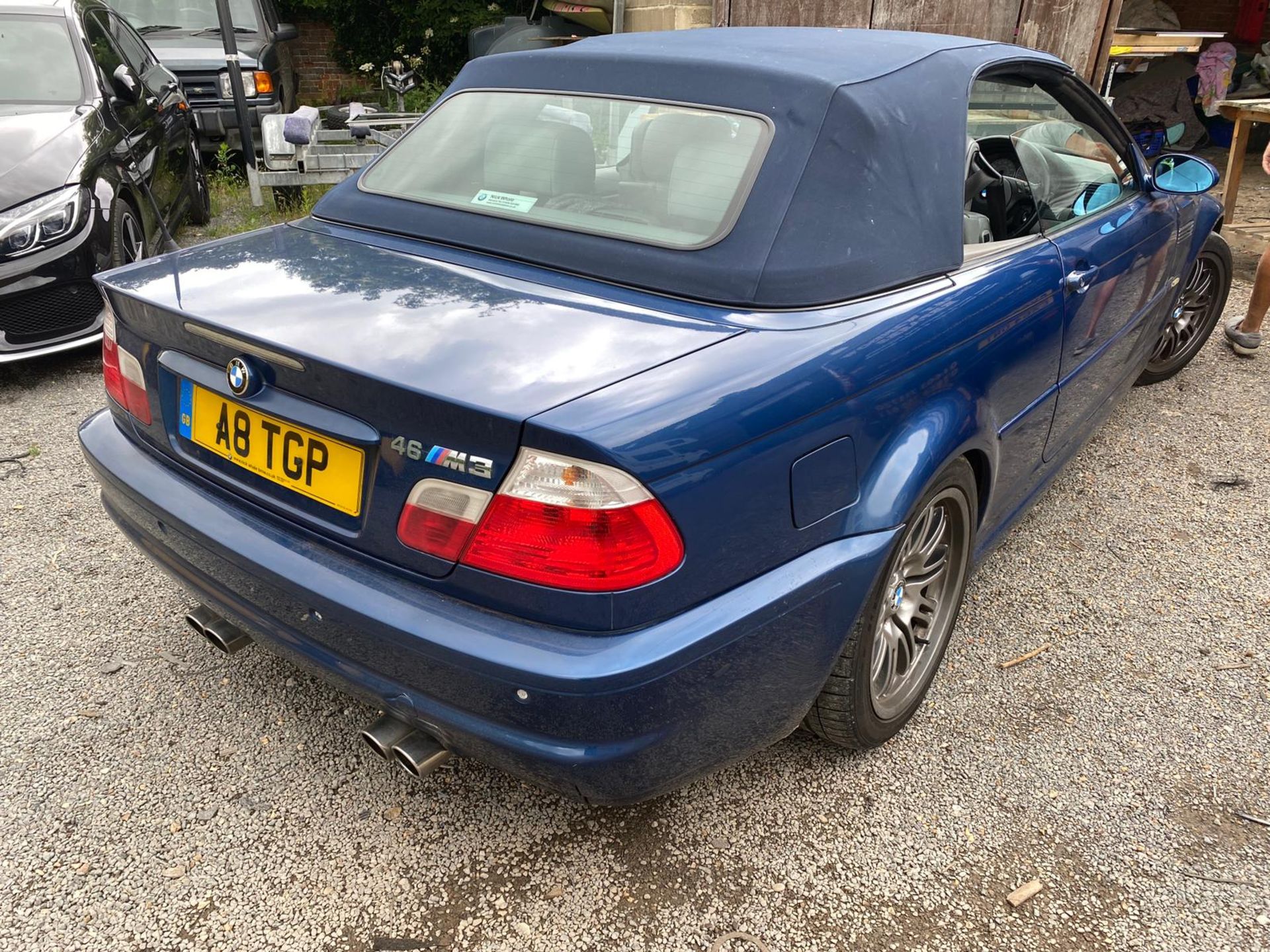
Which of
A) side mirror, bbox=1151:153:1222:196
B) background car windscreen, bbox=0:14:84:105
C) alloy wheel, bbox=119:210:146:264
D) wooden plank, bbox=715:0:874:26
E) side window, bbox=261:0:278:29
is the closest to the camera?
side mirror, bbox=1151:153:1222:196

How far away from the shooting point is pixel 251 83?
26.9ft

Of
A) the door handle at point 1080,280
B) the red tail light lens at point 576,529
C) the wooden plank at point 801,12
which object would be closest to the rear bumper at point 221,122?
the wooden plank at point 801,12

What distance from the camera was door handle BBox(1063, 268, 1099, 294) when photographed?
255 cm

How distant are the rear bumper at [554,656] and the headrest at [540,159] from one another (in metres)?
1.01

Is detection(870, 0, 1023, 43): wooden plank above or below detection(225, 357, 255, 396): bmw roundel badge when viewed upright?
above

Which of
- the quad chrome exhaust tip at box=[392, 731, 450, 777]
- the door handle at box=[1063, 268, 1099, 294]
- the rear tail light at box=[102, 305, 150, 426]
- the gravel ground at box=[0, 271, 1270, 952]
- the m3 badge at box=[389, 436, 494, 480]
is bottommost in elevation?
the gravel ground at box=[0, 271, 1270, 952]

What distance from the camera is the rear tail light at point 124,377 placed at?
212 centimetres

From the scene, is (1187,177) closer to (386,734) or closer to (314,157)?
(386,734)

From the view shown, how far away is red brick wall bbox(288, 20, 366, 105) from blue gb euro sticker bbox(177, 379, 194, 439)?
13087mm

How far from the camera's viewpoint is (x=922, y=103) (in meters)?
2.20

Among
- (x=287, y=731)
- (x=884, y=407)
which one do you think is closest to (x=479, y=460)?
(x=884, y=407)

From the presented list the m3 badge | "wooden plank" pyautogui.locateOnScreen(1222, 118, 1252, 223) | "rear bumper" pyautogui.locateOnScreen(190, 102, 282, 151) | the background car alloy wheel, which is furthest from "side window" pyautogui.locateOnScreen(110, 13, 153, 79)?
"wooden plank" pyautogui.locateOnScreen(1222, 118, 1252, 223)

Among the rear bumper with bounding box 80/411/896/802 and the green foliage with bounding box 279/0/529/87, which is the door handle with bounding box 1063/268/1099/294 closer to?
the rear bumper with bounding box 80/411/896/802

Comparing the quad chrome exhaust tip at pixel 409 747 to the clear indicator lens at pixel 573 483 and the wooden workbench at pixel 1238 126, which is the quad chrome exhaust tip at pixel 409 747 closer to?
the clear indicator lens at pixel 573 483
